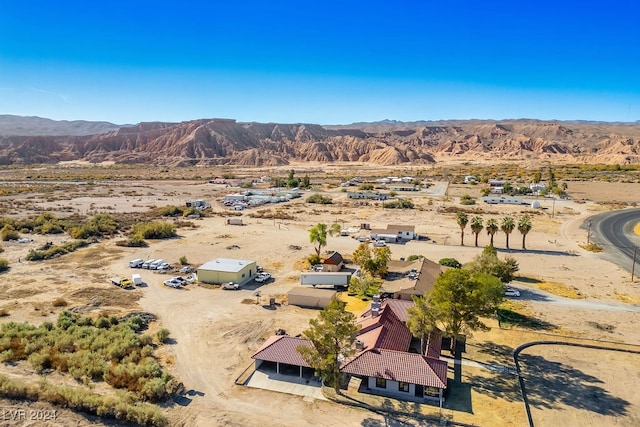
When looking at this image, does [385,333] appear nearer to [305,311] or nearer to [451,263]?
[305,311]

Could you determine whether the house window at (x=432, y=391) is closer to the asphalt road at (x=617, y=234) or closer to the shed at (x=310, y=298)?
the shed at (x=310, y=298)

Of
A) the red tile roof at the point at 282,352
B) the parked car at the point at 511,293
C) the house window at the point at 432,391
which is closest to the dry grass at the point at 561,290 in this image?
the parked car at the point at 511,293

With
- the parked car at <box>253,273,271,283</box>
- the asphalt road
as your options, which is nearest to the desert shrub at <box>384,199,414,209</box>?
the asphalt road

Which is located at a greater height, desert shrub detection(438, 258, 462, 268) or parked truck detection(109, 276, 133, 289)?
desert shrub detection(438, 258, 462, 268)

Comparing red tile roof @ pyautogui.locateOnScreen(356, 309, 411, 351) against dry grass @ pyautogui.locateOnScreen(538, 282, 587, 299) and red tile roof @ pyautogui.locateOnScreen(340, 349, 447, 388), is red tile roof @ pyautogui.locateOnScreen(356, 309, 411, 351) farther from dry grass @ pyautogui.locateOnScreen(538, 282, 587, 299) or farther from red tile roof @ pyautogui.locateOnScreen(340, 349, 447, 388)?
dry grass @ pyautogui.locateOnScreen(538, 282, 587, 299)

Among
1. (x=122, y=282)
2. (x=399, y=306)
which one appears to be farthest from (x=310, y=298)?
(x=122, y=282)

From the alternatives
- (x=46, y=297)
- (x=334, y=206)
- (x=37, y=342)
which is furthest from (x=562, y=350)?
(x=334, y=206)

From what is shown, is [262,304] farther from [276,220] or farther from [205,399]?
[276,220]
